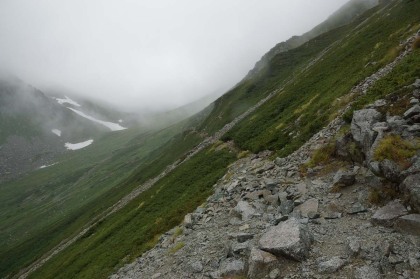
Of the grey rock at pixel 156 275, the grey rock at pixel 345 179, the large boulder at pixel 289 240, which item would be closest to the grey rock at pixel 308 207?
the large boulder at pixel 289 240

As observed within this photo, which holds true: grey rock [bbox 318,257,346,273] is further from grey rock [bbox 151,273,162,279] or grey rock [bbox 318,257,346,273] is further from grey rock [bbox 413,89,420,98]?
grey rock [bbox 413,89,420,98]

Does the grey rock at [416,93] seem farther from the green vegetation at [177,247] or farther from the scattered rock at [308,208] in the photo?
the green vegetation at [177,247]

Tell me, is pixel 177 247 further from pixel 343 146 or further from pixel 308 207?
pixel 343 146

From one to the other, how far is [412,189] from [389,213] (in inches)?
54.7

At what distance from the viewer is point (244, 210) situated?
20.1 metres

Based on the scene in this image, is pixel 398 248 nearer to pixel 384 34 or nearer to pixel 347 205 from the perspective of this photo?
pixel 347 205

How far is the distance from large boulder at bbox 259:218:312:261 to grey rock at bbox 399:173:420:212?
4.29m

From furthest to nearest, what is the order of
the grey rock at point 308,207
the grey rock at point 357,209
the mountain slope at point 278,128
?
1. the mountain slope at point 278,128
2. the grey rock at point 308,207
3. the grey rock at point 357,209

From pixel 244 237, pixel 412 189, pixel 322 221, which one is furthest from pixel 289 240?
pixel 412 189

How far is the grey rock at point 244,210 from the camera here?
19.4 metres

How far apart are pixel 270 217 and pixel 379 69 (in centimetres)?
2359

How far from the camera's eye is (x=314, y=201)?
1734 cm

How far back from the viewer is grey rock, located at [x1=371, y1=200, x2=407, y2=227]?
13.1 metres

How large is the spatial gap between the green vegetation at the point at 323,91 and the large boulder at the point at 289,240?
1408 cm
